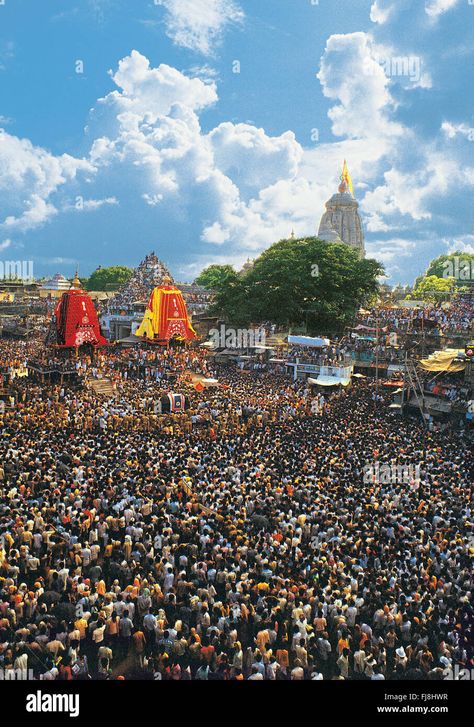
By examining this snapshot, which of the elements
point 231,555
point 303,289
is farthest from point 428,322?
point 231,555

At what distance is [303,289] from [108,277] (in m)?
74.0

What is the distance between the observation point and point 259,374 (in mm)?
36156

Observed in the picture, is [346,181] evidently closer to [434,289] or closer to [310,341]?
[434,289]

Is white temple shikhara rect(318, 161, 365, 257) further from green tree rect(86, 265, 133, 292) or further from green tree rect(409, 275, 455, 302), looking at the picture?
green tree rect(86, 265, 133, 292)

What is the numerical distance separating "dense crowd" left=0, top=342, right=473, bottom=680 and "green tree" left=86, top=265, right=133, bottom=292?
90.6 m

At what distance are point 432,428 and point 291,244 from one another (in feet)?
100

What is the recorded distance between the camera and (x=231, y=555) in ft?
40.5

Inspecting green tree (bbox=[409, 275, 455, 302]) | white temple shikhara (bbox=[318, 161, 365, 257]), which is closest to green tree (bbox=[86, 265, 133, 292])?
white temple shikhara (bbox=[318, 161, 365, 257])

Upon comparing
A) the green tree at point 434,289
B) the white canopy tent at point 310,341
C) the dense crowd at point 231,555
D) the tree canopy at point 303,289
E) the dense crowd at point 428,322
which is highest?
the green tree at point 434,289

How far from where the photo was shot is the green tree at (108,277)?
109 m

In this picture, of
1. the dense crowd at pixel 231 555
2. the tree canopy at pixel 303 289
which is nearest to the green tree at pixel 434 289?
the tree canopy at pixel 303 289

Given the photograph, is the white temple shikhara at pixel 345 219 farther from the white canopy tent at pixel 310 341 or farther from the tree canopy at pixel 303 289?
the white canopy tent at pixel 310 341

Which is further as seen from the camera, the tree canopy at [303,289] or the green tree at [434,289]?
the green tree at [434,289]

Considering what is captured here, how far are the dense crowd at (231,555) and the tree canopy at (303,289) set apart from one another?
913 inches
